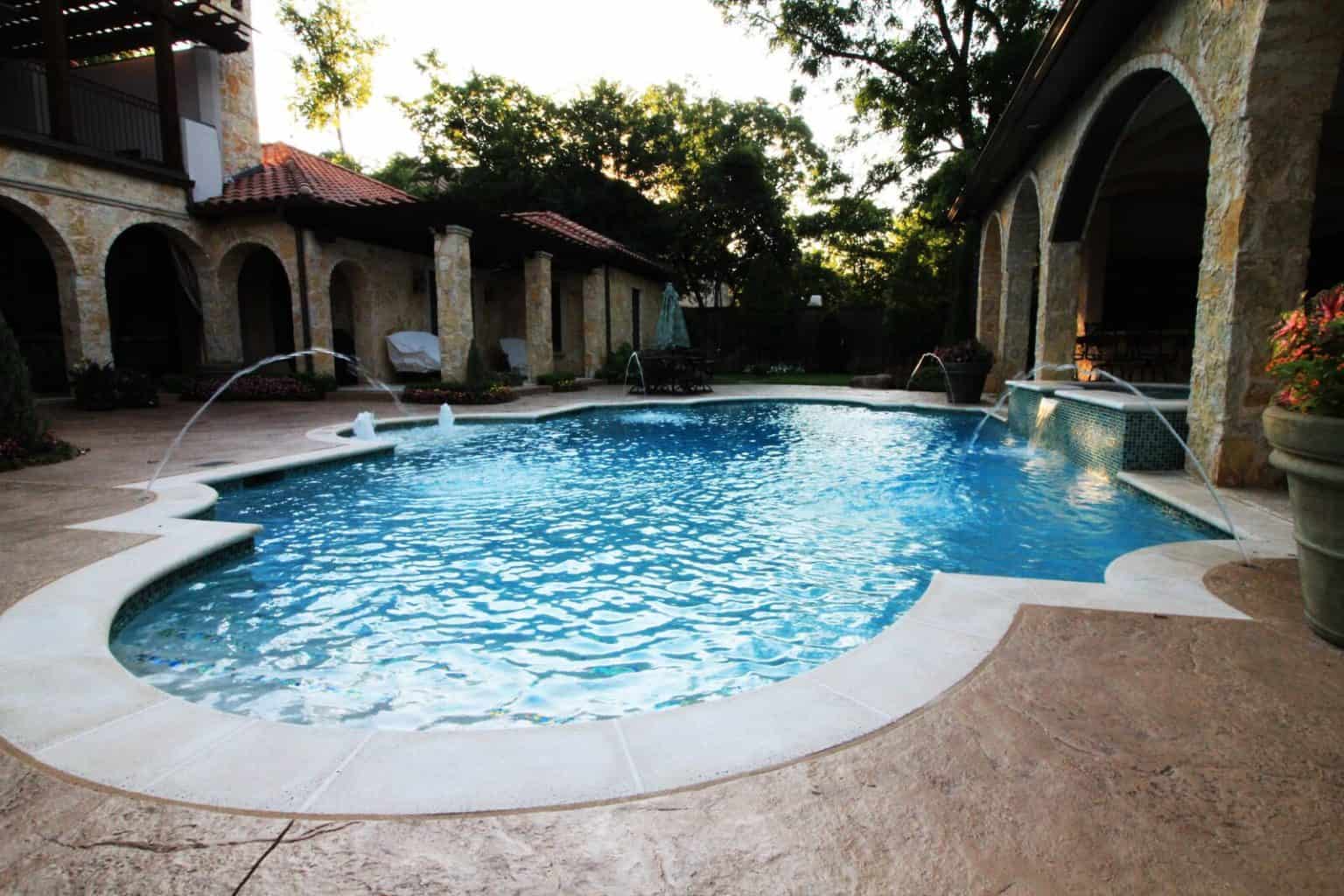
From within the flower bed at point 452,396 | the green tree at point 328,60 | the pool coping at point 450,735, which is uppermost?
the green tree at point 328,60

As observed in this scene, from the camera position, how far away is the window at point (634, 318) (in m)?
23.0

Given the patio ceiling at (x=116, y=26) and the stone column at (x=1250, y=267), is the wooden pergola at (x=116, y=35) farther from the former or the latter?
the stone column at (x=1250, y=267)

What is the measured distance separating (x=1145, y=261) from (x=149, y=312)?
2133 cm

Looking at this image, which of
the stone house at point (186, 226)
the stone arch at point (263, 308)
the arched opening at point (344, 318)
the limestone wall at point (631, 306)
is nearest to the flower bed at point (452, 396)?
the stone house at point (186, 226)

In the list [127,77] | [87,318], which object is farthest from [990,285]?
[127,77]

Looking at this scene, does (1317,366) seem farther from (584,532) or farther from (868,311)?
(868,311)

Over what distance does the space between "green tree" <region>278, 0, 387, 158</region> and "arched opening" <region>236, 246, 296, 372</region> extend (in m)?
19.2

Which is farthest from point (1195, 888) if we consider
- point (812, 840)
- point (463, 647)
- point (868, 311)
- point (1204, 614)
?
point (868, 311)

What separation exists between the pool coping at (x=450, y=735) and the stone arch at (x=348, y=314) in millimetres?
14302

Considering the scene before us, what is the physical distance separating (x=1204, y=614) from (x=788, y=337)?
2114cm

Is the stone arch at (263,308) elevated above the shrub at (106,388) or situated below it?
above

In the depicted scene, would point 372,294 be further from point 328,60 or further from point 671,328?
point 328,60

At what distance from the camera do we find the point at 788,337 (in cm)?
2370

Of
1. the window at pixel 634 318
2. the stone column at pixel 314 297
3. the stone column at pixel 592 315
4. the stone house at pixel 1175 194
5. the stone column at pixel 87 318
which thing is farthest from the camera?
the window at pixel 634 318
